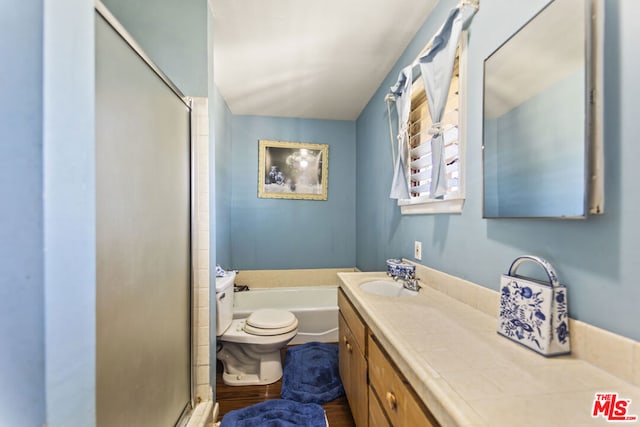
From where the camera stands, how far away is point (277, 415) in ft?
4.77

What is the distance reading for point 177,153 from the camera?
1.19m

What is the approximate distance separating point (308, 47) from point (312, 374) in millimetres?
2491

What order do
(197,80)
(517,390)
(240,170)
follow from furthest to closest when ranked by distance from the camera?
(240,170)
(197,80)
(517,390)

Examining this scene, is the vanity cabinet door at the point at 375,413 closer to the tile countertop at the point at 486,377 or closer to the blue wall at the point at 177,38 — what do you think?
the tile countertop at the point at 486,377

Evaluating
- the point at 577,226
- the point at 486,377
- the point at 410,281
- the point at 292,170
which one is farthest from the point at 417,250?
the point at 292,170

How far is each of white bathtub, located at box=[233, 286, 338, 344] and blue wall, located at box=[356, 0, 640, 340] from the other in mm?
1218

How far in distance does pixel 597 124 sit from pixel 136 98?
1.42 metres

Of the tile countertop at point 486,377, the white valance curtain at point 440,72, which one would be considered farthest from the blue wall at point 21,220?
the white valance curtain at point 440,72

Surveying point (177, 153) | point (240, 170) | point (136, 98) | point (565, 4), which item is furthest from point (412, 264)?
point (240, 170)

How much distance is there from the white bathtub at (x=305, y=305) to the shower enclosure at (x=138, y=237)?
124 cm

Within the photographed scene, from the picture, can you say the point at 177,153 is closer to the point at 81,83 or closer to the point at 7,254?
the point at 81,83

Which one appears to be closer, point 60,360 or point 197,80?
point 60,360

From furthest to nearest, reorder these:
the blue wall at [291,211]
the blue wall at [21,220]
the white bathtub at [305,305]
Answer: the blue wall at [291,211] < the white bathtub at [305,305] < the blue wall at [21,220]

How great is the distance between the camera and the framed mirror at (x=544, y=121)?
2.15ft
